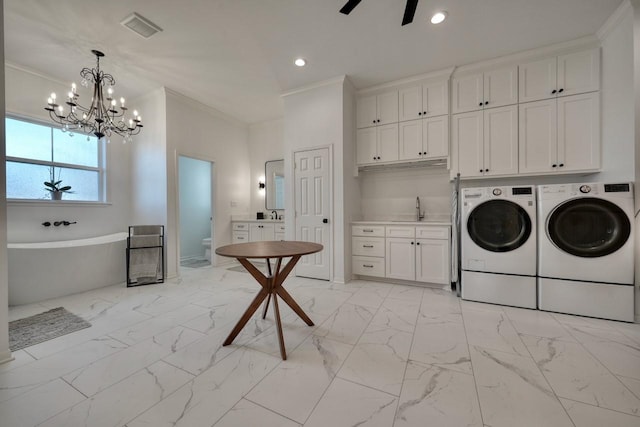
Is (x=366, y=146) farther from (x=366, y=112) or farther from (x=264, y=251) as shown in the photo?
(x=264, y=251)

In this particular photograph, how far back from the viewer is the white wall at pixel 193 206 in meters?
5.34

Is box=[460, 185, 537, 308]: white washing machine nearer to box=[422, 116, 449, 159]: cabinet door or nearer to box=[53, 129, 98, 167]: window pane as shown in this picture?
box=[422, 116, 449, 159]: cabinet door

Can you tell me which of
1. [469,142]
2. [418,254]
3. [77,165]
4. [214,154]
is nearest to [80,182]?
[77,165]

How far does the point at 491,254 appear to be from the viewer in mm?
2633

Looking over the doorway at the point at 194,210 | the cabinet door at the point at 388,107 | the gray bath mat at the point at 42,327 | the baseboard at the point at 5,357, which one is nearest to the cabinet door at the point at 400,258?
the cabinet door at the point at 388,107

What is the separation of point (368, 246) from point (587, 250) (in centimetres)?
217

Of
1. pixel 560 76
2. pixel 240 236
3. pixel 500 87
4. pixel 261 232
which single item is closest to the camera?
pixel 560 76

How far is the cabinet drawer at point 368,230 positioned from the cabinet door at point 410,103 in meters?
1.55

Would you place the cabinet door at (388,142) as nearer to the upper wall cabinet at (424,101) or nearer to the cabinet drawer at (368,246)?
the upper wall cabinet at (424,101)

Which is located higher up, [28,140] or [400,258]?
[28,140]

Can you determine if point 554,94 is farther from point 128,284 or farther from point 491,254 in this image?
point 128,284

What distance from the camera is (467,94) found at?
3088 mm

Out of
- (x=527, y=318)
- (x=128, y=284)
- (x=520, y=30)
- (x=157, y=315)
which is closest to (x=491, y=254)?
(x=527, y=318)

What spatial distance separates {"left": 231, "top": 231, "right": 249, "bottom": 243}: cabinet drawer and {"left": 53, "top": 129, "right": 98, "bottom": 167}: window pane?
242cm
